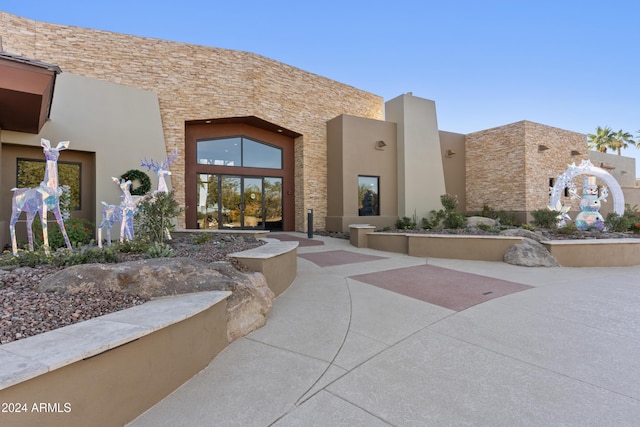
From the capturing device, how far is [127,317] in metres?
2.40

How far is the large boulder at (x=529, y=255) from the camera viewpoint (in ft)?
24.3

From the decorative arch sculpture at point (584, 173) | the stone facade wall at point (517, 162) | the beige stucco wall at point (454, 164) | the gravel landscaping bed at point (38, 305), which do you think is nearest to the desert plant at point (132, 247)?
the gravel landscaping bed at point (38, 305)

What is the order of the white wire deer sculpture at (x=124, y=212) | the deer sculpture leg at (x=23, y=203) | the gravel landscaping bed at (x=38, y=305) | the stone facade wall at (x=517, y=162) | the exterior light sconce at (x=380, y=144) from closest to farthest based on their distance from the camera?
the gravel landscaping bed at (x=38, y=305) → the deer sculpture leg at (x=23, y=203) → the white wire deer sculpture at (x=124, y=212) → the exterior light sconce at (x=380, y=144) → the stone facade wall at (x=517, y=162)

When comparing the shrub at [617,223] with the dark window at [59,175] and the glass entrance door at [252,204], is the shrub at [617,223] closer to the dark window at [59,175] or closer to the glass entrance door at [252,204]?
the glass entrance door at [252,204]

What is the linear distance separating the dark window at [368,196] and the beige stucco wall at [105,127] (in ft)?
29.9

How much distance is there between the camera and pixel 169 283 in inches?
128

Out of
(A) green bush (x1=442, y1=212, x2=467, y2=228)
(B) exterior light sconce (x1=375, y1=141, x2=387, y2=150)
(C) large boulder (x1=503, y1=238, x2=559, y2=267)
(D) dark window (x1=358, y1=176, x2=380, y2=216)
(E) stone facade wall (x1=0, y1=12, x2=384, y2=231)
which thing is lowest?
(C) large boulder (x1=503, y1=238, x2=559, y2=267)

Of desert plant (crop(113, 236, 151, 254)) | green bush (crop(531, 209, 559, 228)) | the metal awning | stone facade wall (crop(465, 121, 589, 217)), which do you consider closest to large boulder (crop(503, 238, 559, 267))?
green bush (crop(531, 209, 559, 228))

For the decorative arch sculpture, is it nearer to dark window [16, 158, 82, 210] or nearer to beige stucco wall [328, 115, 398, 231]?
beige stucco wall [328, 115, 398, 231]

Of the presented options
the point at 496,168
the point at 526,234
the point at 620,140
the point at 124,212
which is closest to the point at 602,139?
the point at 620,140

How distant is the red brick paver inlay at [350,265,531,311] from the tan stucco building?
7978 mm

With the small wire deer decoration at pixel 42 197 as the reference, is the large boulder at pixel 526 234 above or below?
below

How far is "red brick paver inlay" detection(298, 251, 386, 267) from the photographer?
766 cm

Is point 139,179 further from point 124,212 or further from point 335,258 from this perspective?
point 335,258
